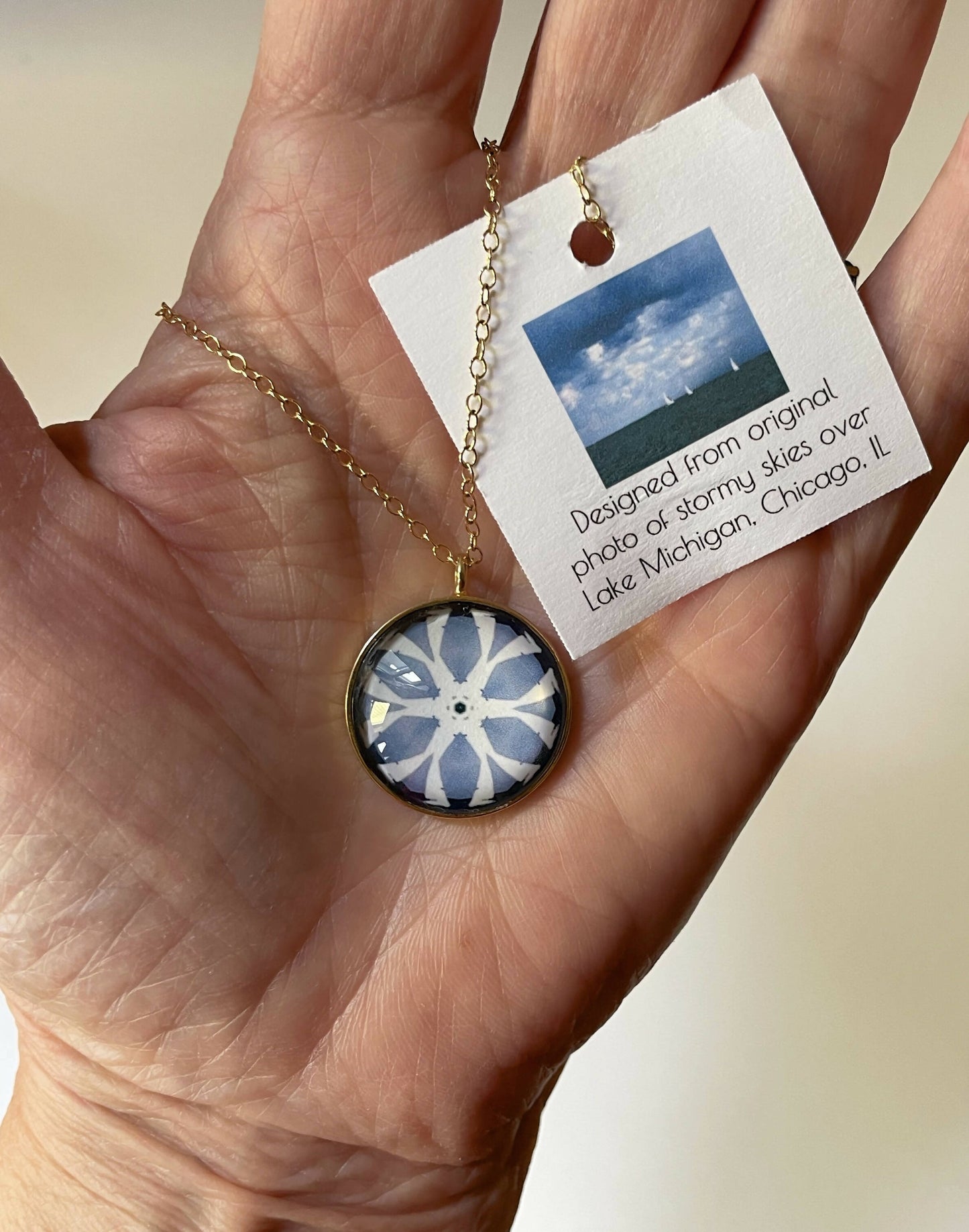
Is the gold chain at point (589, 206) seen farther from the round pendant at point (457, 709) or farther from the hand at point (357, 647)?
the round pendant at point (457, 709)

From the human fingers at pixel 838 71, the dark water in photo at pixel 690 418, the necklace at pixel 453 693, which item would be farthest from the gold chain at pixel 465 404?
the human fingers at pixel 838 71

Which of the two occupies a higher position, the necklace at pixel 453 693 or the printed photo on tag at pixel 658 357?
the printed photo on tag at pixel 658 357

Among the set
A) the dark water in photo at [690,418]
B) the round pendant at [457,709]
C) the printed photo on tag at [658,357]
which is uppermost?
the printed photo on tag at [658,357]

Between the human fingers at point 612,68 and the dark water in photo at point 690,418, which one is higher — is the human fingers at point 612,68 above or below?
above

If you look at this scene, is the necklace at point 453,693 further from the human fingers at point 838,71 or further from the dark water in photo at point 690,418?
the human fingers at point 838,71

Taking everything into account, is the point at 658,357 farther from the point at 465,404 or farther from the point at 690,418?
the point at 465,404

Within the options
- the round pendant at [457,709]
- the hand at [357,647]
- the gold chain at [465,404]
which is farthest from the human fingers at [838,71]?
the round pendant at [457,709]
